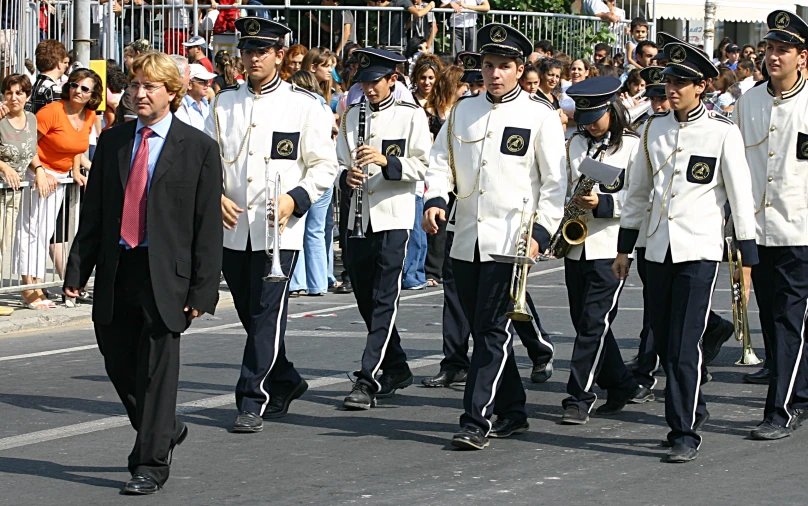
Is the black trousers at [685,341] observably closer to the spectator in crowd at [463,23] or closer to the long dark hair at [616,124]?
the long dark hair at [616,124]

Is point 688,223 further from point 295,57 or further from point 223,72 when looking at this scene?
point 223,72

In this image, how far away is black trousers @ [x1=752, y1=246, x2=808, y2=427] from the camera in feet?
26.1

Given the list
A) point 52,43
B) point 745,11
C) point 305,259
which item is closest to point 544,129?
point 305,259

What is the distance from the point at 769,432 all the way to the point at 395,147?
2875mm

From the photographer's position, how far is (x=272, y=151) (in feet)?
27.2

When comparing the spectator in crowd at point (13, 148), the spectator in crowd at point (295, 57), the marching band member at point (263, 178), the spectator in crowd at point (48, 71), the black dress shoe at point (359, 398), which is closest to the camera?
the marching band member at point (263, 178)

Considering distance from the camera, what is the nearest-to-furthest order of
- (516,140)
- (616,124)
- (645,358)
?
(516,140) < (616,124) < (645,358)

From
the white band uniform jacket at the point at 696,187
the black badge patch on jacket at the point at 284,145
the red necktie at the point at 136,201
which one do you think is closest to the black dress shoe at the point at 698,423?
the white band uniform jacket at the point at 696,187

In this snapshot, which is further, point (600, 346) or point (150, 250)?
point (600, 346)

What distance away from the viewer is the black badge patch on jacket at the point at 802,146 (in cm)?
845

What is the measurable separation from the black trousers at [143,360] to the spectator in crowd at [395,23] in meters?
13.0

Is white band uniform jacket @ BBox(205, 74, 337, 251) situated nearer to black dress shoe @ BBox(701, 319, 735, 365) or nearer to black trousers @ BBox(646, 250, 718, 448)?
black trousers @ BBox(646, 250, 718, 448)

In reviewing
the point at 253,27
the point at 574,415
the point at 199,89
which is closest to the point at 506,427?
the point at 574,415

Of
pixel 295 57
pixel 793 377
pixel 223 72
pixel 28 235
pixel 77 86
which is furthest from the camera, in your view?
pixel 223 72
